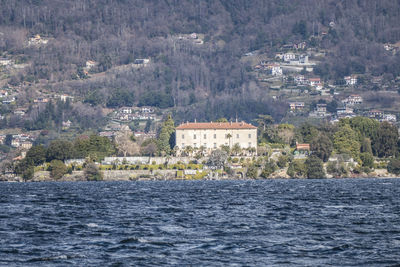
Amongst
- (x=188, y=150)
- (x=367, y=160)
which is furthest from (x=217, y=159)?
(x=367, y=160)

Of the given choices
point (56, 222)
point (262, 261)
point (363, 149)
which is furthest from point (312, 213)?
point (363, 149)

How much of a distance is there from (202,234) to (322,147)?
116547 mm

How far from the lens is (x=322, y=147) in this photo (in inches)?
6373

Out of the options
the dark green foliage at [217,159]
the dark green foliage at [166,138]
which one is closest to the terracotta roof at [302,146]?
the dark green foliage at [217,159]

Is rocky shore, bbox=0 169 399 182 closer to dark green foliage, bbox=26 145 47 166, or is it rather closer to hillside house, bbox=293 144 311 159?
dark green foliage, bbox=26 145 47 166

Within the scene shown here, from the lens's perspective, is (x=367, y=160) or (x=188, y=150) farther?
(x=188, y=150)

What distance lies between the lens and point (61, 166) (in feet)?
520

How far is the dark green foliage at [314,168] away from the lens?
157750mm

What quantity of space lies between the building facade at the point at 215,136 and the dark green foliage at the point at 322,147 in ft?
73.2

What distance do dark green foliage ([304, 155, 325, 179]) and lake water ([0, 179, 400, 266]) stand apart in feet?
277

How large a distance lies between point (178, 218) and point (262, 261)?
20427 mm

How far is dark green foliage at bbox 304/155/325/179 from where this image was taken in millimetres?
157750

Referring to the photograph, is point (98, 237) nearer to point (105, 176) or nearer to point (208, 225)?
point (208, 225)

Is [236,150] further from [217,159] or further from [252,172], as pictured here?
[252,172]
